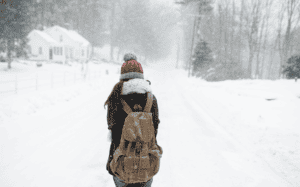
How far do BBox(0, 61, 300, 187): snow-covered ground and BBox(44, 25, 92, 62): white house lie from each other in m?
34.1

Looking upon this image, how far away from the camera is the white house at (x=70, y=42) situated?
3912cm

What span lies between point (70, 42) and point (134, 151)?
4431 centimetres

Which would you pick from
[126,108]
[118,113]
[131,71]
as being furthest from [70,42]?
[126,108]

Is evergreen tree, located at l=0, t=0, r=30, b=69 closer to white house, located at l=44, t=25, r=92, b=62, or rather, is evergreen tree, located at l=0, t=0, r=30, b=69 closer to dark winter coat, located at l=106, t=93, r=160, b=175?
white house, located at l=44, t=25, r=92, b=62

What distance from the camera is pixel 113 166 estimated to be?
6.50ft

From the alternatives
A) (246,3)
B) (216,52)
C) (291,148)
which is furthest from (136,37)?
(291,148)

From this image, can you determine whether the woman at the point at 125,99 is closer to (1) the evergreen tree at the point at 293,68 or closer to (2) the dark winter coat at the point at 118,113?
(2) the dark winter coat at the point at 118,113

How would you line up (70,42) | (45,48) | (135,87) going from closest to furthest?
(135,87), (45,48), (70,42)

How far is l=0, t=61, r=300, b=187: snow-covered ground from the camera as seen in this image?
3.96 meters

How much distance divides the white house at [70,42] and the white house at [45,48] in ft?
5.12

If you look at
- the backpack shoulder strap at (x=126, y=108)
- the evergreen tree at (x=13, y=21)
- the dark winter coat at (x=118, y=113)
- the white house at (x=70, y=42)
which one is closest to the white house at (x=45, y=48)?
the white house at (x=70, y=42)

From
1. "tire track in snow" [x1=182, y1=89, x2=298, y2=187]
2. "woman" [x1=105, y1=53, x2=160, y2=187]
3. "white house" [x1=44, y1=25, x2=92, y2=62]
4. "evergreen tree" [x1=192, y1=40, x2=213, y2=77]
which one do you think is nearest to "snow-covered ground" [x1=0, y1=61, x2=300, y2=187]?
"tire track in snow" [x1=182, y1=89, x2=298, y2=187]

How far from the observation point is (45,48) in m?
37.0

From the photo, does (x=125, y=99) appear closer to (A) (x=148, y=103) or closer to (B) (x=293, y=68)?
(A) (x=148, y=103)
